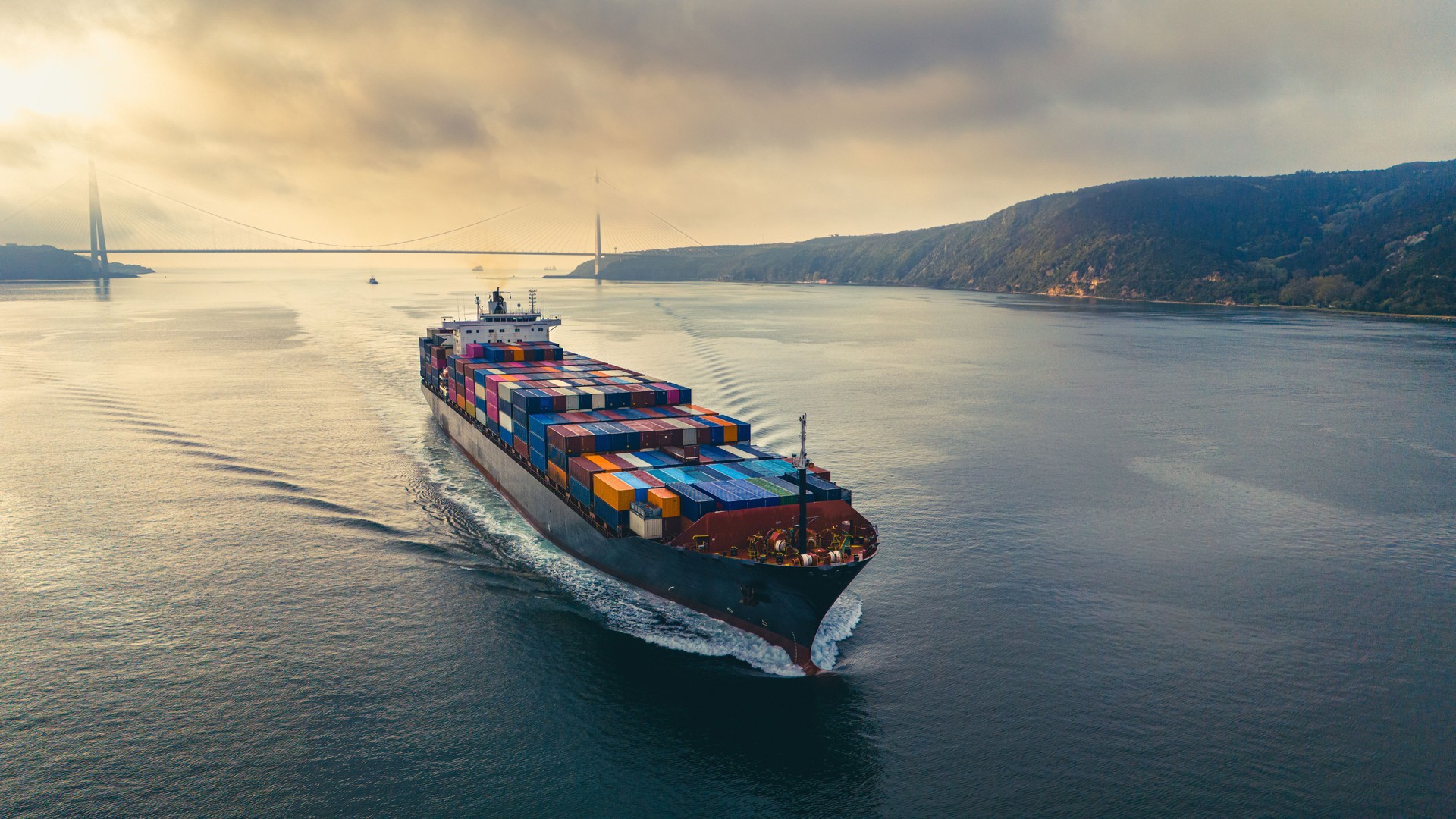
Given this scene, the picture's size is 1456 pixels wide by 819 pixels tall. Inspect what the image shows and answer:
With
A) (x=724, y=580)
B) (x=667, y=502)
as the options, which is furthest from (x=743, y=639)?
(x=667, y=502)

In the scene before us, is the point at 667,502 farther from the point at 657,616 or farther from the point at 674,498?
the point at 657,616

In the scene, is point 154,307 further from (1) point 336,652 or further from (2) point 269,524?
(1) point 336,652

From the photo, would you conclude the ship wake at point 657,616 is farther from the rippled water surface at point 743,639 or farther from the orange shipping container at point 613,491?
the orange shipping container at point 613,491

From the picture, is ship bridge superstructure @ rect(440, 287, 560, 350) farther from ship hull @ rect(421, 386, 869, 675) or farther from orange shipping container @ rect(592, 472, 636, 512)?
orange shipping container @ rect(592, 472, 636, 512)

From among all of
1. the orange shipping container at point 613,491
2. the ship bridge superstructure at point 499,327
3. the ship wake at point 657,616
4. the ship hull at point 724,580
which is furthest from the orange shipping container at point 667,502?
the ship bridge superstructure at point 499,327

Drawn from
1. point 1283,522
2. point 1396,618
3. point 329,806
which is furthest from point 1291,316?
point 329,806
